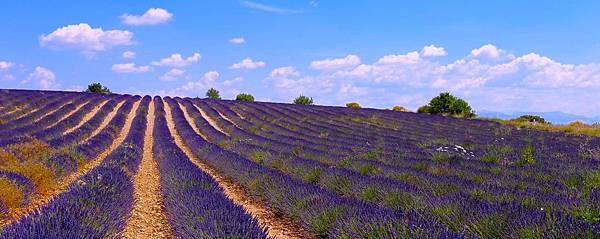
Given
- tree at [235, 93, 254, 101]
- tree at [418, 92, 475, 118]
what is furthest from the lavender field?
tree at [235, 93, 254, 101]

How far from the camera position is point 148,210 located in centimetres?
644

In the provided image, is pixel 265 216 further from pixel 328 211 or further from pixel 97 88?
pixel 97 88

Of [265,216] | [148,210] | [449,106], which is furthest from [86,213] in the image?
[449,106]

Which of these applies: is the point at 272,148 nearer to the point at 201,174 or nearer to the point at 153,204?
the point at 201,174

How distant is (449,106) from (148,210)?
1229 inches

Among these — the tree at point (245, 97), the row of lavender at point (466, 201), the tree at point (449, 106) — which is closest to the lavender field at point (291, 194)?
the row of lavender at point (466, 201)

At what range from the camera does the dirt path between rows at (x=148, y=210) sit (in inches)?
209

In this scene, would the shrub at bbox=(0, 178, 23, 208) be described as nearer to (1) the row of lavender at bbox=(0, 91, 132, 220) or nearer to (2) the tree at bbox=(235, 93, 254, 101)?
(1) the row of lavender at bbox=(0, 91, 132, 220)

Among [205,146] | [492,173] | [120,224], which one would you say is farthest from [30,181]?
[492,173]

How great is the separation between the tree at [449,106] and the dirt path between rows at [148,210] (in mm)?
27931

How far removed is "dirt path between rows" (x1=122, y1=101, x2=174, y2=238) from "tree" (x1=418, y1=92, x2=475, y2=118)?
27.9 m

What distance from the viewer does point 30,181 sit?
7.19 metres

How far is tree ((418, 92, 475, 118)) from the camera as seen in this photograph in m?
35.1

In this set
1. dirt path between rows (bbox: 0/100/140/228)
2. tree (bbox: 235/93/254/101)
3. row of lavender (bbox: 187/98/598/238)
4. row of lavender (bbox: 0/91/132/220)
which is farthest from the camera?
tree (bbox: 235/93/254/101)
